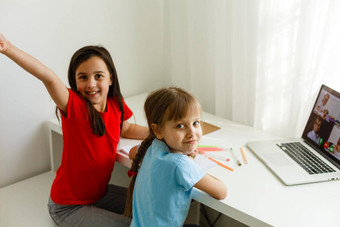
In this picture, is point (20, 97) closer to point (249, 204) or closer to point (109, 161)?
point (109, 161)

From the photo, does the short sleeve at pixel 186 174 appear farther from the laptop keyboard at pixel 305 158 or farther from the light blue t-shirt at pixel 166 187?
the laptop keyboard at pixel 305 158

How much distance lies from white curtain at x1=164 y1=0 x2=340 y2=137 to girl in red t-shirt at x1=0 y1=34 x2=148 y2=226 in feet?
2.03

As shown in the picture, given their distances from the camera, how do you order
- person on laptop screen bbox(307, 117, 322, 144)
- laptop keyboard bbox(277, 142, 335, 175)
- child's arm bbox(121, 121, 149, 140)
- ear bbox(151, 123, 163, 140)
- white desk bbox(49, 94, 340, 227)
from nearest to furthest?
1. white desk bbox(49, 94, 340, 227)
2. ear bbox(151, 123, 163, 140)
3. laptop keyboard bbox(277, 142, 335, 175)
4. person on laptop screen bbox(307, 117, 322, 144)
5. child's arm bbox(121, 121, 149, 140)

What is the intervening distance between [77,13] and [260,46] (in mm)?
857

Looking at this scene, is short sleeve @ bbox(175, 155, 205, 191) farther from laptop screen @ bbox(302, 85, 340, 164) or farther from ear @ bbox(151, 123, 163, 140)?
laptop screen @ bbox(302, 85, 340, 164)

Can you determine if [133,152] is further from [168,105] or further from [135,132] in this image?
[168,105]

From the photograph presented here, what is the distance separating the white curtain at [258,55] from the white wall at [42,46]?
274 mm

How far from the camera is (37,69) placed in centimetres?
111

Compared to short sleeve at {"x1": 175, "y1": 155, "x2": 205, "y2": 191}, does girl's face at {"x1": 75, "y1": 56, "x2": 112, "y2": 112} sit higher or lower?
higher

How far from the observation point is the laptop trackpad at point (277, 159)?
51.9 inches

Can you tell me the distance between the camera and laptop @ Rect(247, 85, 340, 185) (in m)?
1.24

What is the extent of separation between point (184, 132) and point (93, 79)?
0.41 m

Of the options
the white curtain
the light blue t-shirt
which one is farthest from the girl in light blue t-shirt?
the white curtain

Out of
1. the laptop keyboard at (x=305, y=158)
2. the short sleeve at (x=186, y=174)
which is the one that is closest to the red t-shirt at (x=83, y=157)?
the short sleeve at (x=186, y=174)
